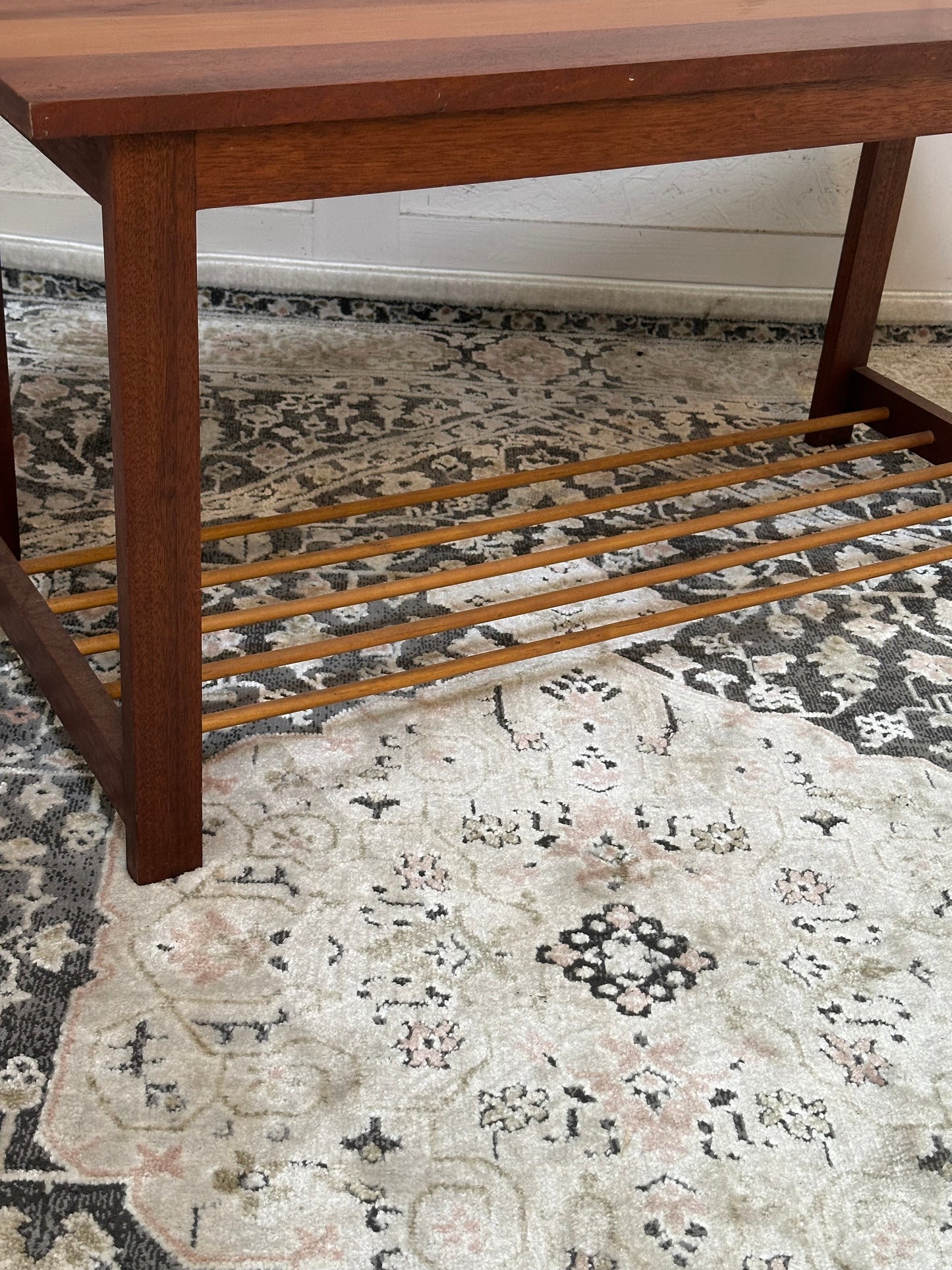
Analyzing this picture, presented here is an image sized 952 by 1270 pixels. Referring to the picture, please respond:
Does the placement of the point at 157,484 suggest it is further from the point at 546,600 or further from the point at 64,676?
the point at 546,600

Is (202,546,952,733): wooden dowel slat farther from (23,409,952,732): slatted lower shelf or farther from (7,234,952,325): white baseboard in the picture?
(7,234,952,325): white baseboard

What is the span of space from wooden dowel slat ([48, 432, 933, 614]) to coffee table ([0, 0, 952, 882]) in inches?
0.8

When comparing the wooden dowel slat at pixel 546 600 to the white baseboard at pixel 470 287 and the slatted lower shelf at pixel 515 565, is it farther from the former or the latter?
the white baseboard at pixel 470 287

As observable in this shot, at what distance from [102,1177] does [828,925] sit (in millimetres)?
889

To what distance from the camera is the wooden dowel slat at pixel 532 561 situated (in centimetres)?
194

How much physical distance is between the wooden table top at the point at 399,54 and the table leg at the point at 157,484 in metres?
0.07

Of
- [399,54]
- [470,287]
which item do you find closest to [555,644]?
[399,54]

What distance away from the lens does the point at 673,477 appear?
279cm

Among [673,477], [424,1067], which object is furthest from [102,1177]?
[673,477]

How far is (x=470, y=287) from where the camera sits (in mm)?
3465

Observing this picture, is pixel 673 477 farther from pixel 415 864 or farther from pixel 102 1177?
pixel 102 1177

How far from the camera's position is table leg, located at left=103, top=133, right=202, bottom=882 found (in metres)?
1.34

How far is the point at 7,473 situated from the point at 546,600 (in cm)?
86

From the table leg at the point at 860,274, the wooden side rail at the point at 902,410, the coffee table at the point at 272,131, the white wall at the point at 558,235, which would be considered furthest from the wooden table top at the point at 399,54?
the white wall at the point at 558,235
